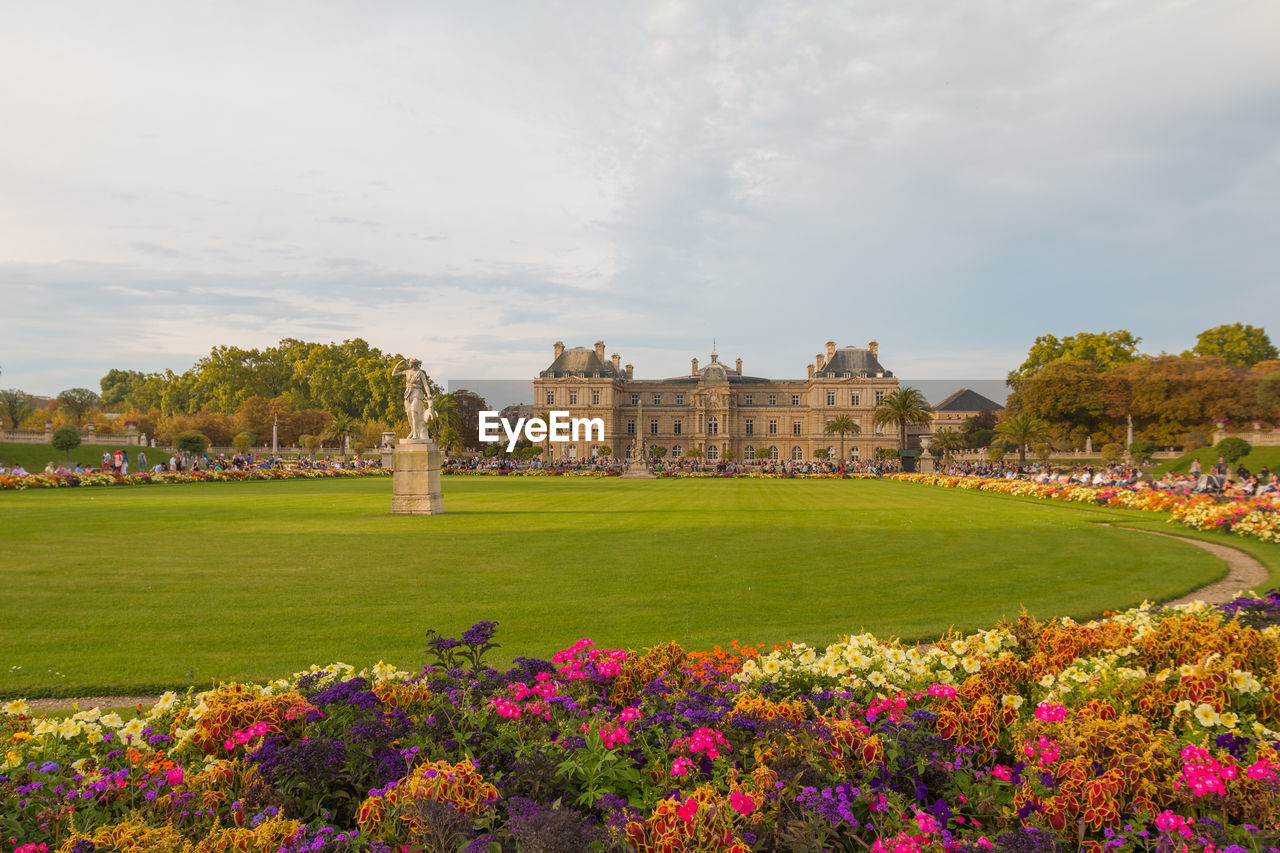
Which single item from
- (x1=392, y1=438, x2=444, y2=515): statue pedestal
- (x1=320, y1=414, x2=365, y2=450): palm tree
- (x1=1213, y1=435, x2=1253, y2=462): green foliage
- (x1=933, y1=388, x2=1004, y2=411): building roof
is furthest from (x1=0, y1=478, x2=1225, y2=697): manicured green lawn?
(x1=933, y1=388, x2=1004, y2=411): building roof

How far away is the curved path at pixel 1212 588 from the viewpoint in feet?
19.1

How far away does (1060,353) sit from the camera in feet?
236

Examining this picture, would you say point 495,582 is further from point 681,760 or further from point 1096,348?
point 1096,348

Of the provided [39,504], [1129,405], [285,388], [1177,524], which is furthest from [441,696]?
[285,388]

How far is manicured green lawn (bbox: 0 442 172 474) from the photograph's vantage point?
157 ft

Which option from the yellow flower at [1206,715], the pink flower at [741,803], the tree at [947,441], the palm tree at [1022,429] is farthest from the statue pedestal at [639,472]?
the pink flower at [741,803]

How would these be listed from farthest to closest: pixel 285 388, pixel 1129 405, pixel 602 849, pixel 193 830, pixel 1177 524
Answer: pixel 285 388 → pixel 1129 405 → pixel 1177 524 → pixel 193 830 → pixel 602 849

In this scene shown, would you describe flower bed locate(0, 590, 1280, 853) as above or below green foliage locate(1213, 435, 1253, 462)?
below

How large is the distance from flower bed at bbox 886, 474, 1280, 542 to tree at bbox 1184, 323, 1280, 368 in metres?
51.5

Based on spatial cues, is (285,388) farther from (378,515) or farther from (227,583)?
(227,583)

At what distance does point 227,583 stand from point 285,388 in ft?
314

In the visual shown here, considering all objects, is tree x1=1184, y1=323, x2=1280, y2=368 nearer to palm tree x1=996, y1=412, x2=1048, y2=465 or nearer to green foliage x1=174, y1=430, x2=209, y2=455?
palm tree x1=996, y1=412, x2=1048, y2=465

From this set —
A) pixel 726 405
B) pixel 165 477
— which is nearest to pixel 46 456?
pixel 165 477

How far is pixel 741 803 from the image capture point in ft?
9.81
